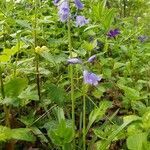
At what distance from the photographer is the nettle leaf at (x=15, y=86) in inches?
63.4

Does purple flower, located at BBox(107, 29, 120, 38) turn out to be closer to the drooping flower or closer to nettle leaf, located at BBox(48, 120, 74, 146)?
the drooping flower

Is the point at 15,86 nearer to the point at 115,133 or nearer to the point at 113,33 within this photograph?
the point at 115,133

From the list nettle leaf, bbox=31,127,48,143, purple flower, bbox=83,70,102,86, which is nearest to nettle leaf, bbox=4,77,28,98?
nettle leaf, bbox=31,127,48,143

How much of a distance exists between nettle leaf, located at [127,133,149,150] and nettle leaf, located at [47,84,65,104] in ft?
1.50

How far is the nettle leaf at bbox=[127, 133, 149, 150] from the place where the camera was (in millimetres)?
1340

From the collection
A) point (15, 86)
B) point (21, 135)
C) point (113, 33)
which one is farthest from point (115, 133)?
point (113, 33)

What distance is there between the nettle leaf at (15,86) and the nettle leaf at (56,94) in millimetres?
163

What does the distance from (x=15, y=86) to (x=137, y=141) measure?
0.52m

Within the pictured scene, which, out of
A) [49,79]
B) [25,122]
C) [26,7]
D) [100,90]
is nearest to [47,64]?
[49,79]

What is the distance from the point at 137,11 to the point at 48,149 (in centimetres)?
370

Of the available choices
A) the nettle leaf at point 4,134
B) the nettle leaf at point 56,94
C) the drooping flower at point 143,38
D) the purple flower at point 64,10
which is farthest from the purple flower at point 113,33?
the nettle leaf at point 4,134

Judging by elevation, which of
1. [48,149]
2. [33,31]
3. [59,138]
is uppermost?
[33,31]

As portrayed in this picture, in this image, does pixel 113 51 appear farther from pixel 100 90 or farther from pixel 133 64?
pixel 100 90

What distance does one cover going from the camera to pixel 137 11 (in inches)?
200
